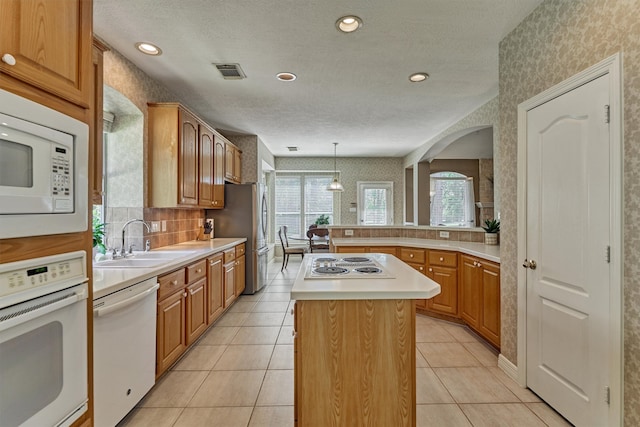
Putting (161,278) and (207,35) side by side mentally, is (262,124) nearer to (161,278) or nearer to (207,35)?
(207,35)

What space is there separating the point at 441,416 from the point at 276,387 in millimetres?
1124

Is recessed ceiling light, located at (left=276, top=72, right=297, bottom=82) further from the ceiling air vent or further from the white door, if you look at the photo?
the white door

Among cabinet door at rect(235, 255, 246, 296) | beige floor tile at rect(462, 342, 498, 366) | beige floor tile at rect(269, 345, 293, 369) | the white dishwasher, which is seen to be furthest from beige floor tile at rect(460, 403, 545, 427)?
cabinet door at rect(235, 255, 246, 296)

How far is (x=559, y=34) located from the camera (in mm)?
1902

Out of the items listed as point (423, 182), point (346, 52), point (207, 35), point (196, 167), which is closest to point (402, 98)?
point (346, 52)

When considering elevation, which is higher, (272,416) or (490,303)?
(490,303)

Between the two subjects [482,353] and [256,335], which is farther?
[256,335]

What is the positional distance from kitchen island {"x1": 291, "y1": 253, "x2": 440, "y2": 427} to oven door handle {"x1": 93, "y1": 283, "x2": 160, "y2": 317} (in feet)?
3.19

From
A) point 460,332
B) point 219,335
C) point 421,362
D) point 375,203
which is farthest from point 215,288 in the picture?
point 375,203

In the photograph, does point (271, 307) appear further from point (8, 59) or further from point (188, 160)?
point (8, 59)

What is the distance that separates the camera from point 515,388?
7.23 feet

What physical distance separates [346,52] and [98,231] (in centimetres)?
257

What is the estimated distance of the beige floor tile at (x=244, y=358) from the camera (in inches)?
99.3

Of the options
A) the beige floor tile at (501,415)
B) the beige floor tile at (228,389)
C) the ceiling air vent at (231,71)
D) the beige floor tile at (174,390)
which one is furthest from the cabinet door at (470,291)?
the ceiling air vent at (231,71)
